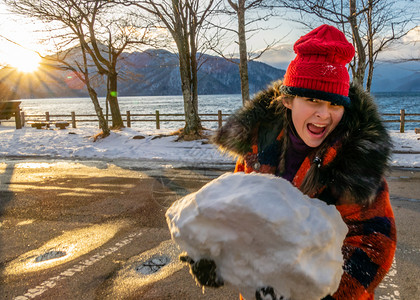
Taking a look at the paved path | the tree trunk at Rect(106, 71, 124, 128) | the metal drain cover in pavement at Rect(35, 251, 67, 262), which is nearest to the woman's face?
the paved path

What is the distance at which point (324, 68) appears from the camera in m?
1.35

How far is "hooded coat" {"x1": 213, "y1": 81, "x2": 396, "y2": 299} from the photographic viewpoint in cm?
113

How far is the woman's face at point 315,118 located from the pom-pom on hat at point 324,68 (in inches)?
1.3

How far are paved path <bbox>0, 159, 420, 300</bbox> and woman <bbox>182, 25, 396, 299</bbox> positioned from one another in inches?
81.4

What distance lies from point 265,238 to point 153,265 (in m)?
2.95

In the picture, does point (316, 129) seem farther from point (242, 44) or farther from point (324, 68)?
point (242, 44)

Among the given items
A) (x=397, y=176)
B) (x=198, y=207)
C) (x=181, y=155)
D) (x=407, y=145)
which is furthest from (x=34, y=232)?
(x=407, y=145)

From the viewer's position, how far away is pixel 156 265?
3635mm

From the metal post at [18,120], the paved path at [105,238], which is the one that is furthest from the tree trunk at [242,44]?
the metal post at [18,120]

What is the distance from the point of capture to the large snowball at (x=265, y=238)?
3.13 ft

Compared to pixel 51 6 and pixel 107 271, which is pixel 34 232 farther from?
pixel 51 6

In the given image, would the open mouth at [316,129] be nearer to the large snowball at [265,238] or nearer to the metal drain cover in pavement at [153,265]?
the large snowball at [265,238]

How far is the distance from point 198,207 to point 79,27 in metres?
15.5

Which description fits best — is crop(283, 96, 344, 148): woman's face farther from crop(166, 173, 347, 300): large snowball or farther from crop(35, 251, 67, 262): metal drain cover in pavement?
crop(35, 251, 67, 262): metal drain cover in pavement
